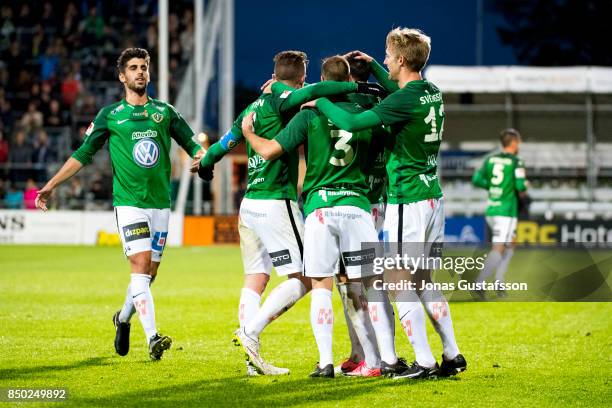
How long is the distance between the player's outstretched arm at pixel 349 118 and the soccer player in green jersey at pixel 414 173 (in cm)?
1

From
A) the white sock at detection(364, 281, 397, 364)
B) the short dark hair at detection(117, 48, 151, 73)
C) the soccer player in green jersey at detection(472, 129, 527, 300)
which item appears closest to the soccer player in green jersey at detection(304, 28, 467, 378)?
the white sock at detection(364, 281, 397, 364)

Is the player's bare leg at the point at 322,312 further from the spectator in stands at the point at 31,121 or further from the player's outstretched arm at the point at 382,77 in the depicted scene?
the spectator in stands at the point at 31,121

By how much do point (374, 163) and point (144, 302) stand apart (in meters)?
2.30

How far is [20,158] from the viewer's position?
103ft

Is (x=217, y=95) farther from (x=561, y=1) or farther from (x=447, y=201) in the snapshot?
(x=561, y=1)

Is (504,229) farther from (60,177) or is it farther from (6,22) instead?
(6,22)

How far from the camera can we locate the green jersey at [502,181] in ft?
48.2

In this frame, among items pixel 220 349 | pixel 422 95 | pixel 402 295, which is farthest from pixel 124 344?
pixel 422 95

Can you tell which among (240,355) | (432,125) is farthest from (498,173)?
(432,125)

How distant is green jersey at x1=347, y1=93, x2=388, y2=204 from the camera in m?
7.53

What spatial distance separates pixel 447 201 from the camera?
28.5 m

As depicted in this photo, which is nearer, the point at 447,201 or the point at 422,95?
the point at 422,95

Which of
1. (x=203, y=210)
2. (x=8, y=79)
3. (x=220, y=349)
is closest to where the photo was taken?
(x=220, y=349)

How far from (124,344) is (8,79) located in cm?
2866
